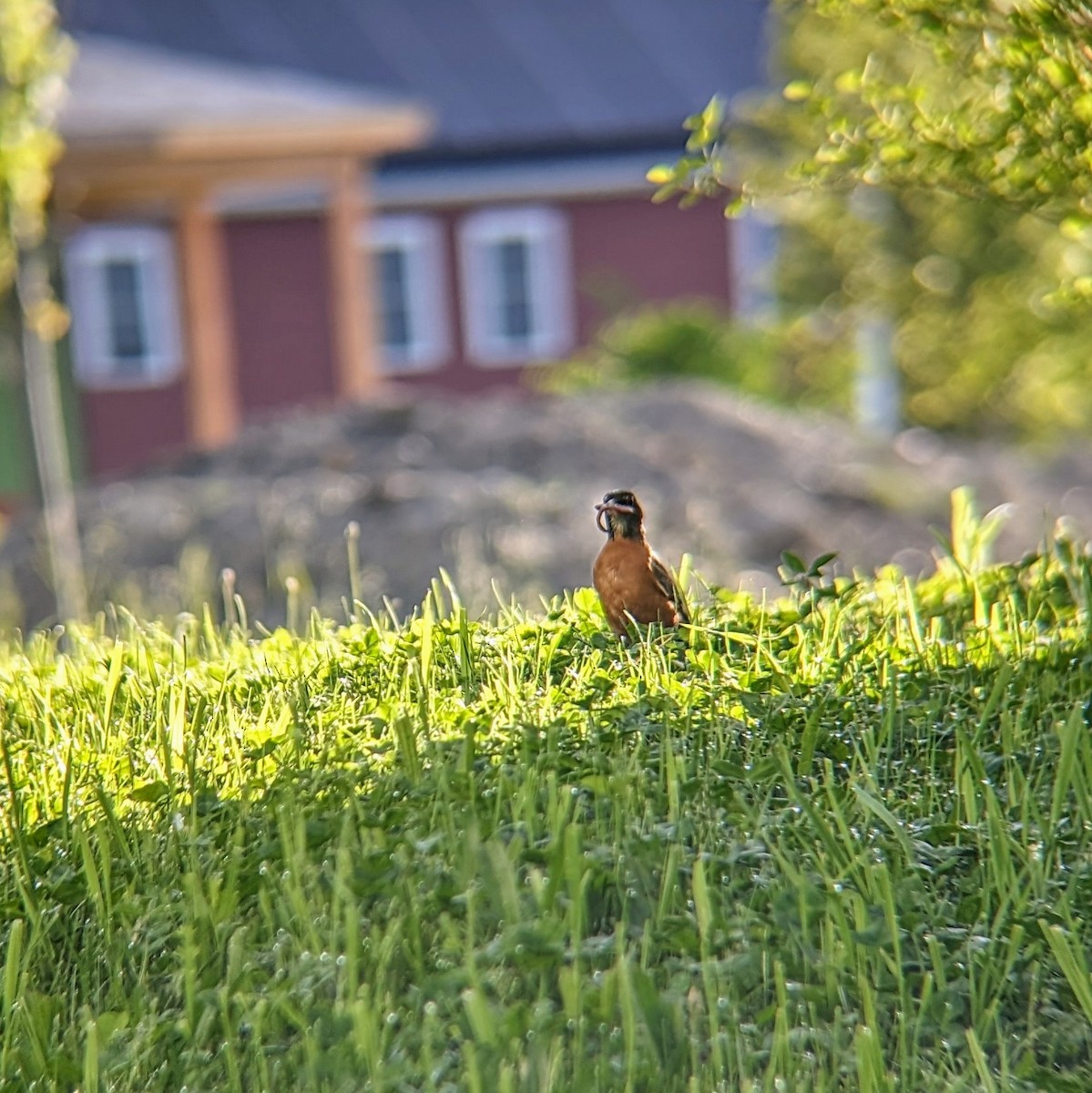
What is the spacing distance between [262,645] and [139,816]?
1034 mm

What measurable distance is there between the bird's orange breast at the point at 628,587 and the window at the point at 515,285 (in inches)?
A: 729

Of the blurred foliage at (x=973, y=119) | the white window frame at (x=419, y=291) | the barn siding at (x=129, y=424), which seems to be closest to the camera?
the blurred foliage at (x=973, y=119)

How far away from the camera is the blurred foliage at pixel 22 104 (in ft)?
29.1

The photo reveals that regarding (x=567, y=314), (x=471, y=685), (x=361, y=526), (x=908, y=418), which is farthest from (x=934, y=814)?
(x=567, y=314)

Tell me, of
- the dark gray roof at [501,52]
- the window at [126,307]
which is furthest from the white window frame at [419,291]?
the window at [126,307]

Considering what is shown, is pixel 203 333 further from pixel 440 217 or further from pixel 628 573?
pixel 628 573

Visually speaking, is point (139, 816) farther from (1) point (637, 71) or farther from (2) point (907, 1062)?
(1) point (637, 71)

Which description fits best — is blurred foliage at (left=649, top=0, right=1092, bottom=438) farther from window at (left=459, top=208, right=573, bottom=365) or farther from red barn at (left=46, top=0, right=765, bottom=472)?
window at (left=459, top=208, right=573, bottom=365)

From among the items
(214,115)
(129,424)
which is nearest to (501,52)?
(129,424)

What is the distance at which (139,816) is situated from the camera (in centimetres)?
383

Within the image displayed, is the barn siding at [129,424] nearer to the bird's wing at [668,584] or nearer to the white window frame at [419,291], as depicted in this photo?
the white window frame at [419,291]

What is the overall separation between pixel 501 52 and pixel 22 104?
1583cm

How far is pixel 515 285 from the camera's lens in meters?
22.7

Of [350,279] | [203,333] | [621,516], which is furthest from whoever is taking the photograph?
[350,279]
